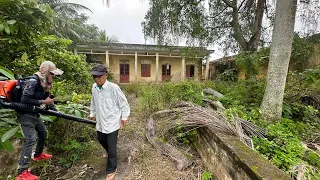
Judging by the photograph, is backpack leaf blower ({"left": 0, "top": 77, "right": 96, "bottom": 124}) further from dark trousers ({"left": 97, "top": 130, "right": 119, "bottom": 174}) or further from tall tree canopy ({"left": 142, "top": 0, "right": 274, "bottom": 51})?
tall tree canopy ({"left": 142, "top": 0, "right": 274, "bottom": 51})

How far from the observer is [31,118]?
1954 mm

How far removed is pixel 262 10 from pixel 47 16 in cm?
746

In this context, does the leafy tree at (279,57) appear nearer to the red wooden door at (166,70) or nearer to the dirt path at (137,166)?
the dirt path at (137,166)

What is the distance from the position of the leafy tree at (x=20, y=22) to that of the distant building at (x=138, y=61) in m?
10.5

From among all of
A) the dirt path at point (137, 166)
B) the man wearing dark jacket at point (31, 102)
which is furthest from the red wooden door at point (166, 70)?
the man wearing dark jacket at point (31, 102)

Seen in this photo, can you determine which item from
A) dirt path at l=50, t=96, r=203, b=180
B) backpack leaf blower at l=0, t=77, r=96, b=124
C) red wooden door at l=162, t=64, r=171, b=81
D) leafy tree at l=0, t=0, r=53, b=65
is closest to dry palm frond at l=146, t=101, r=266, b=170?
dirt path at l=50, t=96, r=203, b=180

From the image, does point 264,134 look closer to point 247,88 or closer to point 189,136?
point 189,136

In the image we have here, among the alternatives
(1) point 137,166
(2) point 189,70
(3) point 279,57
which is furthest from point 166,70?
(1) point 137,166

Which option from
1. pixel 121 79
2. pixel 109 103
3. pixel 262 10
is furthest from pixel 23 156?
pixel 121 79

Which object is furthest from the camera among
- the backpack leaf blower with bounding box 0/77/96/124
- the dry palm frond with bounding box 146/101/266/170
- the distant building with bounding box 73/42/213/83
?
the distant building with bounding box 73/42/213/83

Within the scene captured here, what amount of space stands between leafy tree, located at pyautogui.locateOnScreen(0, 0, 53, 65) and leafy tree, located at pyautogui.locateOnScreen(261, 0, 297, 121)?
13.1 feet

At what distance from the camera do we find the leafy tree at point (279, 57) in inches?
129

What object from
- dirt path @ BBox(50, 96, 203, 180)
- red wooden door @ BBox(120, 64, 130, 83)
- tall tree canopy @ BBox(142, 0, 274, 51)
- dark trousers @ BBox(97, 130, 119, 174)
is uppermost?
tall tree canopy @ BBox(142, 0, 274, 51)

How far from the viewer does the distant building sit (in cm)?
1351
